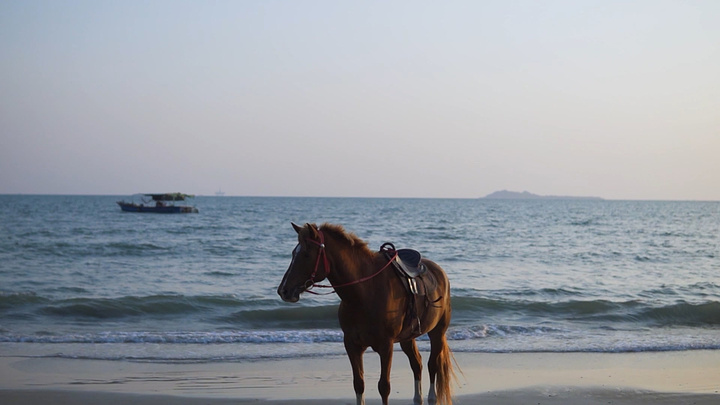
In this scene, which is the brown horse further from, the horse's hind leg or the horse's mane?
the horse's hind leg

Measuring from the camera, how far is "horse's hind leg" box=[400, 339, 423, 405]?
6.07 meters

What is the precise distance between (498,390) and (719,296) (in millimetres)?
11494

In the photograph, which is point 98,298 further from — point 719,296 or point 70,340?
point 719,296

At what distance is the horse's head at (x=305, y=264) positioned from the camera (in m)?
4.96

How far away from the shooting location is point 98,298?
48.2ft

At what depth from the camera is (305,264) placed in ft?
16.5

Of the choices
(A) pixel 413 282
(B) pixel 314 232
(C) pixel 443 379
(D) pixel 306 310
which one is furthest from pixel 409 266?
(D) pixel 306 310

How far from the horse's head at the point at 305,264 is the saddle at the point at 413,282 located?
2.48ft

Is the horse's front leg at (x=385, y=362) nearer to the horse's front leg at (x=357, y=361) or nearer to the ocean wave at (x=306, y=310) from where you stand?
the horse's front leg at (x=357, y=361)

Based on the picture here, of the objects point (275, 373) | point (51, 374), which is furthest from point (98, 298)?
point (275, 373)

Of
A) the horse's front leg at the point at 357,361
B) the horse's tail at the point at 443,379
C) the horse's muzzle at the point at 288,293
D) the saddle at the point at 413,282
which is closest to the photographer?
the horse's muzzle at the point at 288,293

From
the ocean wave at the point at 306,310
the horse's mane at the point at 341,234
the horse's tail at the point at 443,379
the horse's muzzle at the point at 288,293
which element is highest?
the horse's mane at the point at 341,234

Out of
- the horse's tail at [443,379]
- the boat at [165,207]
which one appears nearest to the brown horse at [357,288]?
the horse's tail at [443,379]

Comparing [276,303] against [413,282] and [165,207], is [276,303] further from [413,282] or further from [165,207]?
[165,207]
